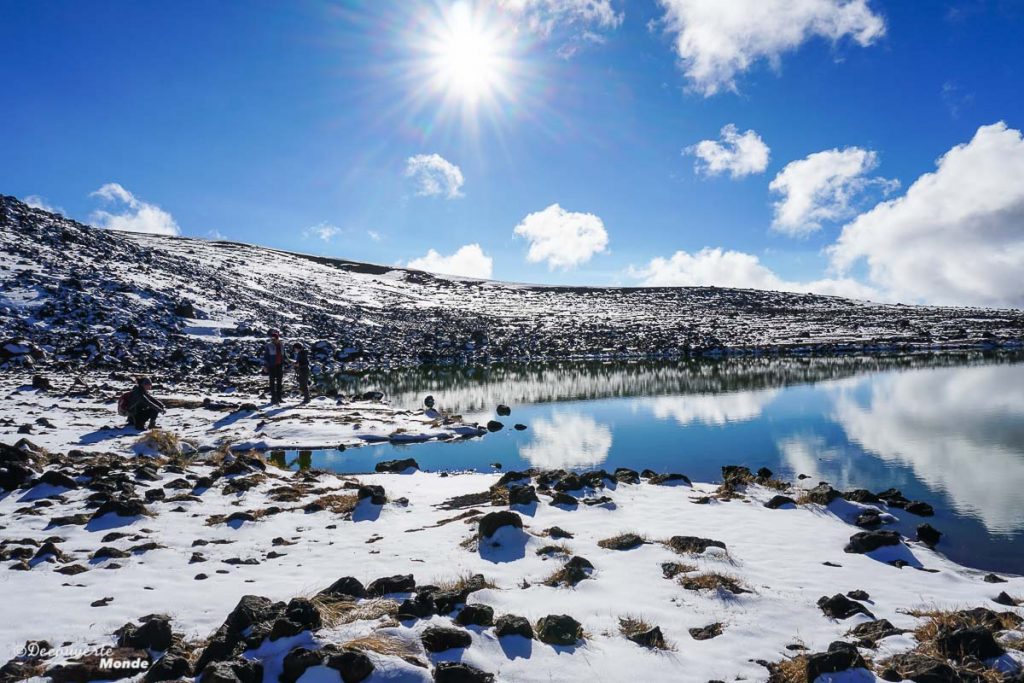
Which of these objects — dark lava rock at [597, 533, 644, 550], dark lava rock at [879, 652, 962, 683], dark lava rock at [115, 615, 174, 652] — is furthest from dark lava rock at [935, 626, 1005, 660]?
dark lava rock at [115, 615, 174, 652]

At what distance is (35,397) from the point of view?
22.4 m

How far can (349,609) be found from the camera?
261 inches

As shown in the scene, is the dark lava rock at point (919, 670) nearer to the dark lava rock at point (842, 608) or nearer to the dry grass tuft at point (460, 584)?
the dark lava rock at point (842, 608)

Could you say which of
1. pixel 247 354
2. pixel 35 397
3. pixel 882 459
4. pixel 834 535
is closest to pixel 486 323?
pixel 247 354

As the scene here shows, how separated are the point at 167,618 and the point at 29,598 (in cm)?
209

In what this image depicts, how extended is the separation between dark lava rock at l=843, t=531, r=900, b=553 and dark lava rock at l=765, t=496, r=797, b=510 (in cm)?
241

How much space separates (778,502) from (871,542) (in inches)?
104

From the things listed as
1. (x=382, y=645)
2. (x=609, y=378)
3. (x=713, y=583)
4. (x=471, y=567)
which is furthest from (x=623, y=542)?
(x=609, y=378)

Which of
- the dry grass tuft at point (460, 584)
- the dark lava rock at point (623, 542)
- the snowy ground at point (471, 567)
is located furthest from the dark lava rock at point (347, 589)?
the dark lava rock at point (623, 542)

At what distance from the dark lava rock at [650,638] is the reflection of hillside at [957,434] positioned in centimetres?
923

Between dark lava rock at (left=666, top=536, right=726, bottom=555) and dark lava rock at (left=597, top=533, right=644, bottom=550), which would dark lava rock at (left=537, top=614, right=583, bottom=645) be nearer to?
dark lava rock at (left=597, top=533, right=644, bottom=550)

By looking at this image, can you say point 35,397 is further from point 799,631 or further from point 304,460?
point 799,631

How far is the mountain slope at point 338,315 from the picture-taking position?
4088 centimetres

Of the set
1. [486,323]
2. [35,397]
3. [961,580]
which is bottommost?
[961,580]
